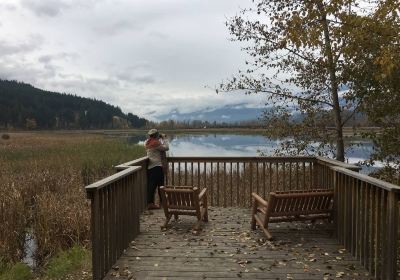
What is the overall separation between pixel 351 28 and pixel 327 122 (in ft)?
14.6

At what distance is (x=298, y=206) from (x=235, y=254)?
4.71ft

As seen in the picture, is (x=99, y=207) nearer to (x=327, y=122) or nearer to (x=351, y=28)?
(x=351, y=28)

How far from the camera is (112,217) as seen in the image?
5.60 m

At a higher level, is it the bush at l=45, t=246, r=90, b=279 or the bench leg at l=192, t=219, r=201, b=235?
the bench leg at l=192, t=219, r=201, b=235

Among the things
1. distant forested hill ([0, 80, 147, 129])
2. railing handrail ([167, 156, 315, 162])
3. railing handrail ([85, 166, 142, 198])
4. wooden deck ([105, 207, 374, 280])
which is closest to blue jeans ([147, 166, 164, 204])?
railing handrail ([167, 156, 315, 162])

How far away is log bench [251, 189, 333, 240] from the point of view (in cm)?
667

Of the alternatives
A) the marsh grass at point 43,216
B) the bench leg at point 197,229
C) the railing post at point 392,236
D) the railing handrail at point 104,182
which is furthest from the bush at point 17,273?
the railing post at point 392,236

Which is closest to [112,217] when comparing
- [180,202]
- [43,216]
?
[180,202]

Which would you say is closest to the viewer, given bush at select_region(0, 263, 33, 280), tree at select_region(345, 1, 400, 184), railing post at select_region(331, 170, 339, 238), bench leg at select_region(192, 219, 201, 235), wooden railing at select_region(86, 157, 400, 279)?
wooden railing at select_region(86, 157, 400, 279)

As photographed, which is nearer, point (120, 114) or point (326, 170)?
point (326, 170)

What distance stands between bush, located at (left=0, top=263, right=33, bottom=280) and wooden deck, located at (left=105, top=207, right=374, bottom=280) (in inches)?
83.9

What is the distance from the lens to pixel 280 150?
11227mm

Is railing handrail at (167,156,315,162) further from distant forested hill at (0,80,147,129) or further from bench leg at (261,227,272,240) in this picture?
distant forested hill at (0,80,147,129)

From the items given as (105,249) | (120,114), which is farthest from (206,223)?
(120,114)
